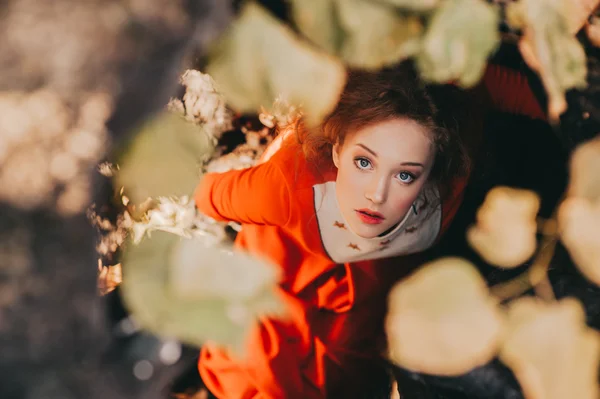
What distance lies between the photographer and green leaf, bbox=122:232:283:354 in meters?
0.45

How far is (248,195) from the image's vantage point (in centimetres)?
63

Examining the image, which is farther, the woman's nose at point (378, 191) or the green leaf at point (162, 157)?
the woman's nose at point (378, 191)

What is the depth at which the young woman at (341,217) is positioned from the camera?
561 millimetres

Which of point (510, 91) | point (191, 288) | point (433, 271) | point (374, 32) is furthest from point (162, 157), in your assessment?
point (510, 91)

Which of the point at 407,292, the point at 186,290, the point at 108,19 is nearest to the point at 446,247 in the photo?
the point at 407,292

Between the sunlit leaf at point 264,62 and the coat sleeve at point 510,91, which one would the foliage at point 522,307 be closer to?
the coat sleeve at point 510,91

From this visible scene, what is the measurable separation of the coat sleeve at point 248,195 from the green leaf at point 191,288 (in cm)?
14

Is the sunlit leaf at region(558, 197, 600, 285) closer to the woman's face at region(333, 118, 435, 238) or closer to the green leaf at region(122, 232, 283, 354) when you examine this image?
A: the woman's face at region(333, 118, 435, 238)

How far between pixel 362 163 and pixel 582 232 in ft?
0.80

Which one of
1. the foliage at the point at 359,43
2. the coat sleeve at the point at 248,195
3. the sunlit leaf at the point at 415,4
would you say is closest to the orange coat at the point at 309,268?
the coat sleeve at the point at 248,195

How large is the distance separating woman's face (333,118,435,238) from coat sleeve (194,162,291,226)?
0.08 m

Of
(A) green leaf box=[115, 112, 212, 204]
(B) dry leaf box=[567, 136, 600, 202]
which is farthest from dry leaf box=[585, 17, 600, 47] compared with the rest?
(A) green leaf box=[115, 112, 212, 204]

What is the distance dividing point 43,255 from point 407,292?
50cm

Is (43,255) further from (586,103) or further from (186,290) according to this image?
(586,103)
